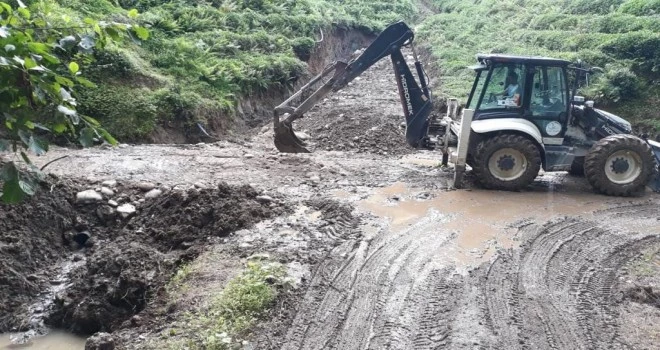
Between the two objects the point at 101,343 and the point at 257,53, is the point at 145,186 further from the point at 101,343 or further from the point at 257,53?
the point at 257,53

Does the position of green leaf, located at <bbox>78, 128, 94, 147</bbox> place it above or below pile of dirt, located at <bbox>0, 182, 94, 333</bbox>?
above

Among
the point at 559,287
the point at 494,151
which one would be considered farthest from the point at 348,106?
the point at 559,287

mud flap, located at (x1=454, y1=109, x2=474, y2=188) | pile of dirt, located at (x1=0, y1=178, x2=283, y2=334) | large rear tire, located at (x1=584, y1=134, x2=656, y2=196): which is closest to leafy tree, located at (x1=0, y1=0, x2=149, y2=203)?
pile of dirt, located at (x1=0, y1=178, x2=283, y2=334)

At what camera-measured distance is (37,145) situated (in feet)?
8.21

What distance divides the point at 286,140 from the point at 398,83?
2.40m

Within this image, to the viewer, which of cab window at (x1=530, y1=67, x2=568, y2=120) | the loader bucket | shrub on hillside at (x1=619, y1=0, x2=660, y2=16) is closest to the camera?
cab window at (x1=530, y1=67, x2=568, y2=120)

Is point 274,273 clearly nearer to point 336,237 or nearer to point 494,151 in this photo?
point 336,237

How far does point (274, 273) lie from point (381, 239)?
1.84m

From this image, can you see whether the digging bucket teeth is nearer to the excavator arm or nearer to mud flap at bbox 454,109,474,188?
the excavator arm

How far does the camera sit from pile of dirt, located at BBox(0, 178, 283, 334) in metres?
6.32

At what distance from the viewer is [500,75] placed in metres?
9.67

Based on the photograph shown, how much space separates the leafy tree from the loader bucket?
25.7ft

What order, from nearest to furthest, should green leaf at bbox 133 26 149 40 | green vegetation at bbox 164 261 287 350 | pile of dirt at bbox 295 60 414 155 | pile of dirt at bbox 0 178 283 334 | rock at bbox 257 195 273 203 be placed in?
1. green leaf at bbox 133 26 149 40
2. green vegetation at bbox 164 261 287 350
3. pile of dirt at bbox 0 178 283 334
4. rock at bbox 257 195 273 203
5. pile of dirt at bbox 295 60 414 155

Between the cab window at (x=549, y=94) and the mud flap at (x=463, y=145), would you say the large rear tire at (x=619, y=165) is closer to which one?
the cab window at (x=549, y=94)
